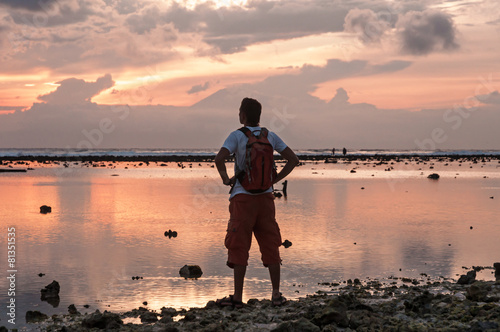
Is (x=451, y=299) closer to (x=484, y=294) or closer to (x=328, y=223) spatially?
(x=484, y=294)

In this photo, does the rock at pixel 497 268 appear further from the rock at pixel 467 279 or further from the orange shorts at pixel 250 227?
the orange shorts at pixel 250 227

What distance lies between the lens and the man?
23.7 ft

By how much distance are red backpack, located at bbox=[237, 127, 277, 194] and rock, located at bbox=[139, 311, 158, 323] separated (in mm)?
1987

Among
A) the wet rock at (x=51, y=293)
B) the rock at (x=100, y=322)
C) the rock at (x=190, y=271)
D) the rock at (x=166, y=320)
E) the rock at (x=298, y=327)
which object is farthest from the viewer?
the rock at (x=190, y=271)

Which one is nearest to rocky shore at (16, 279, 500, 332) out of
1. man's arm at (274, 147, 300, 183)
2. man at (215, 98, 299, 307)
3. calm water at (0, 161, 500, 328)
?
man at (215, 98, 299, 307)

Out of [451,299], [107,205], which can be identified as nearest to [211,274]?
[451,299]

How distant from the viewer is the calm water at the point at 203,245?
8.86 m

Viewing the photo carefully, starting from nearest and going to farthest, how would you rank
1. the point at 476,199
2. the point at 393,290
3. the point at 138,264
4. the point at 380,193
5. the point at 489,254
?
the point at 393,290
the point at 138,264
the point at 489,254
the point at 476,199
the point at 380,193

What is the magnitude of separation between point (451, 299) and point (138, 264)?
5.53 metres

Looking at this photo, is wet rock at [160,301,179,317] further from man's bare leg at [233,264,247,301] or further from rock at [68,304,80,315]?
rock at [68,304,80,315]

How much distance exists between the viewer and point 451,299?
24.8 feet

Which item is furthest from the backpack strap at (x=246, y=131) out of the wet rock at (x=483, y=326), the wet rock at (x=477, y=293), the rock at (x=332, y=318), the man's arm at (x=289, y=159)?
the wet rock at (x=477, y=293)

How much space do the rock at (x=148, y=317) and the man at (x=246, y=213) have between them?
0.89 meters

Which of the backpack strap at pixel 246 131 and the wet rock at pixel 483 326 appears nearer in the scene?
the wet rock at pixel 483 326
